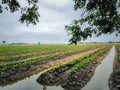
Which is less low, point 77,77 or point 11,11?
point 11,11

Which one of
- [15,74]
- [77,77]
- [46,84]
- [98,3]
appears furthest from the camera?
[15,74]

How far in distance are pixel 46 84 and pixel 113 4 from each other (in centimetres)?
744

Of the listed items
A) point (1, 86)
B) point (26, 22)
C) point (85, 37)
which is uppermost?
point (26, 22)

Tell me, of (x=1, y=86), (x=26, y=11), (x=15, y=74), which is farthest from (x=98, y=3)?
(x=15, y=74)

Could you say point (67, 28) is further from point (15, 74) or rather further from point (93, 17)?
point (15, 74)

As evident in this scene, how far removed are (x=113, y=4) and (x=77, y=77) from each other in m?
7.47

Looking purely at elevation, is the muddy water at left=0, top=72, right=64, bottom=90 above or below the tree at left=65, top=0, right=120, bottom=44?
below

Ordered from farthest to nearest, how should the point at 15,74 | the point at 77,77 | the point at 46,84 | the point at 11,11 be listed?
the point at 15,74
the point at 77,77
the point at 46,84
the point at 11,11

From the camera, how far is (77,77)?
16.6m

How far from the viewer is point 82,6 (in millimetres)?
11672

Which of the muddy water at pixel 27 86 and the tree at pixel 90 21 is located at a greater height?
the tree at pixel 90 21

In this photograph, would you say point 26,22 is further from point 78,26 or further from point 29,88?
point 29,88

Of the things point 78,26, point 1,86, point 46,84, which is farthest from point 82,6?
point 1,86

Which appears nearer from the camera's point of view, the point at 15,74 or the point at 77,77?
the point at 77,77
